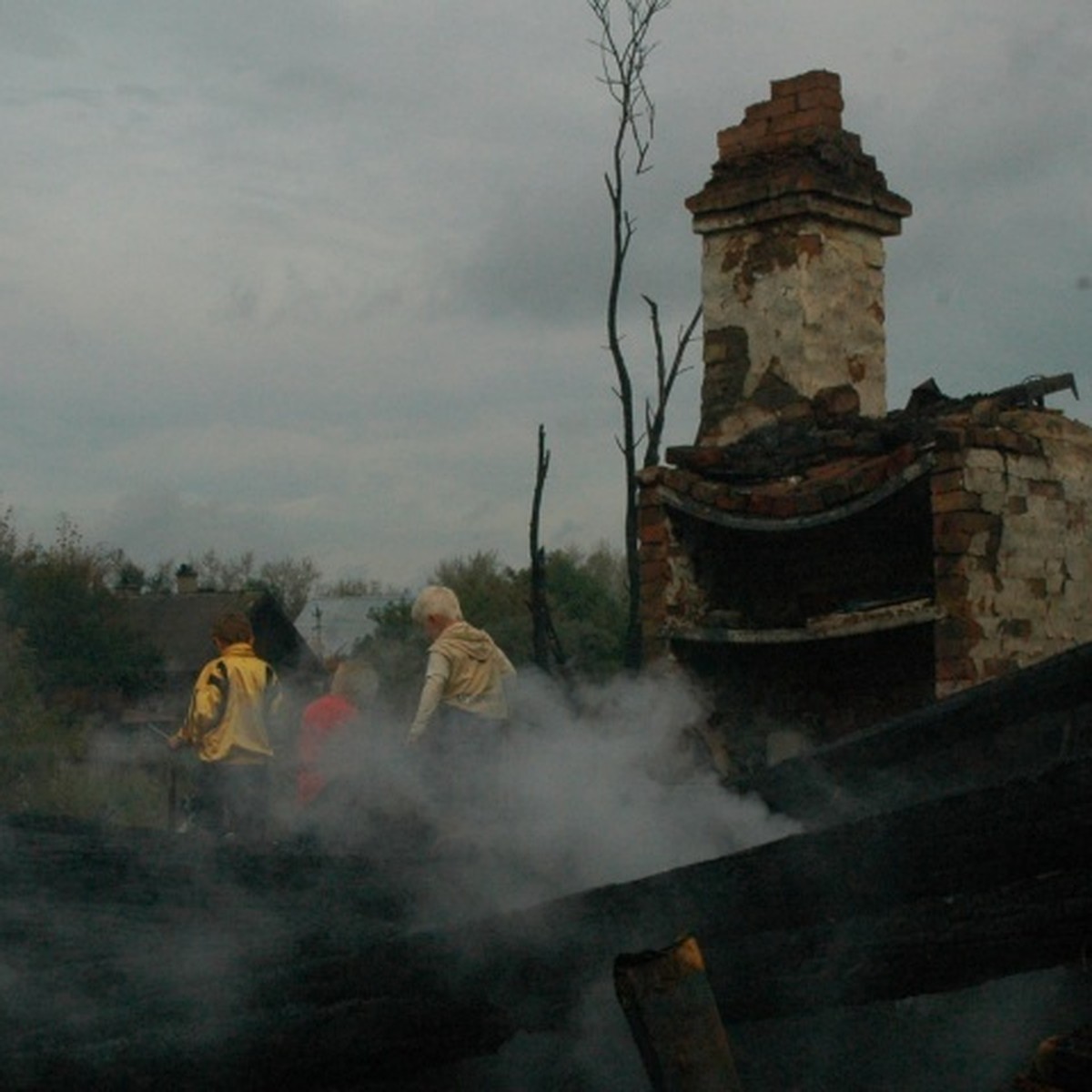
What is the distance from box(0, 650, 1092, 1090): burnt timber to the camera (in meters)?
3.14

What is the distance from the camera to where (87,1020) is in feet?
9.96

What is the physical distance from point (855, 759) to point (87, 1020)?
2400 millimetres

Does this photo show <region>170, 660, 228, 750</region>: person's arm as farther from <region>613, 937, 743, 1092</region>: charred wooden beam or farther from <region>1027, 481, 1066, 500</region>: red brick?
<region>613, 937, 743, 1092</region>: charred wooden beam

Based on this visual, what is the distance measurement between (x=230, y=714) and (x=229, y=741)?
114mm

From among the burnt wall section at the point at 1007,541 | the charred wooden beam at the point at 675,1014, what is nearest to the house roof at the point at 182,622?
the burnt wall section at the point at 1007,541

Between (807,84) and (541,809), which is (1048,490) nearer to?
(807,84)

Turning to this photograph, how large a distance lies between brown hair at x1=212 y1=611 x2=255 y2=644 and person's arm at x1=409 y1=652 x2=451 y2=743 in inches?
56.4

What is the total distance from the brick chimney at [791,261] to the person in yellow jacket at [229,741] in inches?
130

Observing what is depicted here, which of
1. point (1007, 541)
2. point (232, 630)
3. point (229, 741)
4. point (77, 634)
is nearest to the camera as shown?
point (229, 741)

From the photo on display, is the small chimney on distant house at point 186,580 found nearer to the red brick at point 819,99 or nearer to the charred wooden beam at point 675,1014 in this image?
the red brick at point 819,99

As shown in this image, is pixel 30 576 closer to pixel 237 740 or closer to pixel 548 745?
pixel 237 740

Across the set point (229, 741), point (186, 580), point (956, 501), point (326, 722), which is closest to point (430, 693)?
point (326, 722)

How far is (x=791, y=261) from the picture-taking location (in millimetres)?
10281

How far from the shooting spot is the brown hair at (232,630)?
8337 millimetres
